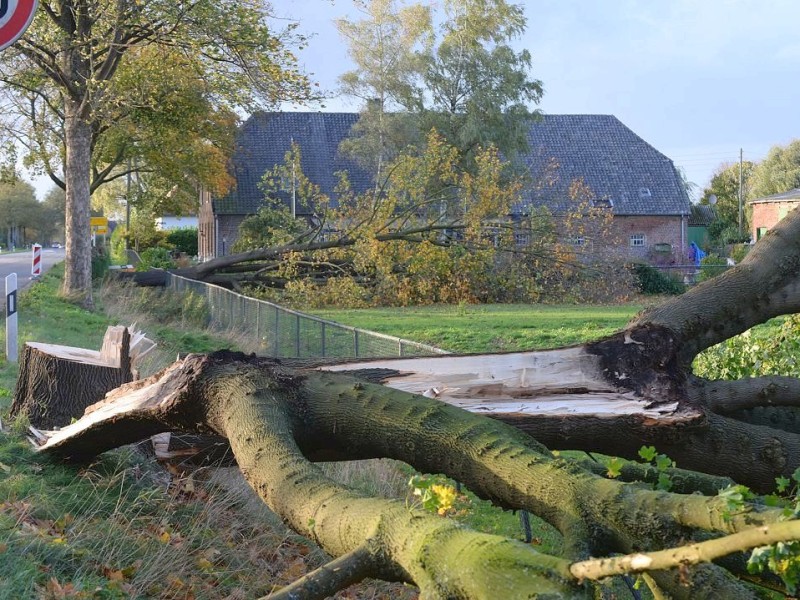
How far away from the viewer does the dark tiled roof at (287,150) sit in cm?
5144

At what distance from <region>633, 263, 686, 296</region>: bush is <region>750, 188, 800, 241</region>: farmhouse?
25.5 m

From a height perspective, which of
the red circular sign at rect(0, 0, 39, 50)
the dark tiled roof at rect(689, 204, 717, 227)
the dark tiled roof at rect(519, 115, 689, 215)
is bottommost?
the dark tiled roof at rect(689, 204, 717, 227)

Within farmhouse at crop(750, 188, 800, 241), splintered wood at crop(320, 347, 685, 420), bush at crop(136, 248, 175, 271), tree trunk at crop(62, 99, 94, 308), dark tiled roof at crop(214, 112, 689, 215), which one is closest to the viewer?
splintered wood at crop(320, 347, 685, 420)

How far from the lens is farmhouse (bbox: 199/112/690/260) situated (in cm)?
Answer: 5166

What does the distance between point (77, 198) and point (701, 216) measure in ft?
185

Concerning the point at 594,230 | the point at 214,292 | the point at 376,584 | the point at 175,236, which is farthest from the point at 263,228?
the point at 376,584

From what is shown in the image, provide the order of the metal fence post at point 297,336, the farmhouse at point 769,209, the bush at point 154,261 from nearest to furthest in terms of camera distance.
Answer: the metal fence post at point 297,336
the bush at point 154,261
the farmhouse at point 769,209

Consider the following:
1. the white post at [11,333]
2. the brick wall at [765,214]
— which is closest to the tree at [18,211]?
the brick wall at [765,214]

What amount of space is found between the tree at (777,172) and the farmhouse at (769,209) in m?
15.5

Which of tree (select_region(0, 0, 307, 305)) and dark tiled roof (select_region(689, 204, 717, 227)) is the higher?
tree (select_region(0, 0, 307, 305))

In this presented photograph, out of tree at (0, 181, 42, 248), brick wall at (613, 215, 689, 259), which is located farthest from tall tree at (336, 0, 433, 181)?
tree at (0, 181, 42, 248)

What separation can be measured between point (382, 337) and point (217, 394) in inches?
210

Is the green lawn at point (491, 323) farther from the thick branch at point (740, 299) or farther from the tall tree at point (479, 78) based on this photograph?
the tall tree at point (479, 78)

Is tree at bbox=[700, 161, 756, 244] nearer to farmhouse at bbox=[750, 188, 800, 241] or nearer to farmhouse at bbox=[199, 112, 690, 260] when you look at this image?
farmhouse at bbox=[750, 188, 800, 241]
